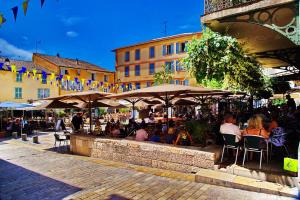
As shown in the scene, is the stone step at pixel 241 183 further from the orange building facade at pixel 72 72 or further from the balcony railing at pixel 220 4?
the orange building facade at pixel 72 72

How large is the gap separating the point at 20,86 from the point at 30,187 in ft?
105

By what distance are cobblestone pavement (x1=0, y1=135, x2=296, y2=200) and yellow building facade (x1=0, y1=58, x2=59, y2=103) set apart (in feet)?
92.0

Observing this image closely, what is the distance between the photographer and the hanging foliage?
923 centimetres

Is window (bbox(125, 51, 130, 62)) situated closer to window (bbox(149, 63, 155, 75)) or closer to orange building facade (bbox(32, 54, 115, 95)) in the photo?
orange building facade (bbox(32, 54, 115, 95))

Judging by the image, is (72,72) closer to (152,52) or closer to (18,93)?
(18,93)

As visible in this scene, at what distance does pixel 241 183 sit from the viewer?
17.8ft

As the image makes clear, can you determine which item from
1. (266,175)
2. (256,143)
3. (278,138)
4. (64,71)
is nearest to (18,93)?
(64,71)

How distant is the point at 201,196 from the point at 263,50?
7879 mm

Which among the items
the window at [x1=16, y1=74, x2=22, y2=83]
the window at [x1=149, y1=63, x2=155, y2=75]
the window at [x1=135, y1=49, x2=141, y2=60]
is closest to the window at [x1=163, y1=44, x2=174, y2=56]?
the window at [x1=149, y1=63, x2=155, y2=75]

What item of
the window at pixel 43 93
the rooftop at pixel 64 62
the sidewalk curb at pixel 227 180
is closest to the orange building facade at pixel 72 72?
the rooftop at pixel 64 62

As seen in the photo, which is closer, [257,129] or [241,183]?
[241,183]

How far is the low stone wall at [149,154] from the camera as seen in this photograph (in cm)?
662

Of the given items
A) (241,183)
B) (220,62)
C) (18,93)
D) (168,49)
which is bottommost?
(241,183)

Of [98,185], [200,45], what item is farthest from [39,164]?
[200,45]
